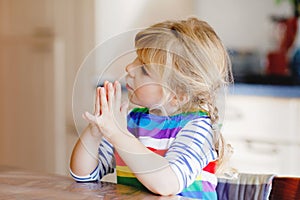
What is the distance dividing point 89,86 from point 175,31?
165 cm

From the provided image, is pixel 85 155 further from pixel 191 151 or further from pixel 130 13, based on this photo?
pixel 130 13

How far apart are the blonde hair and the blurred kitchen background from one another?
1.52 metres

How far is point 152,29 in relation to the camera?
118 centimetres

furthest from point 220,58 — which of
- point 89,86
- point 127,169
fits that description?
point 89,86

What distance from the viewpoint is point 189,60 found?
1138mm

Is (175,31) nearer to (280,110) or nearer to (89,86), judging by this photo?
(280,110)

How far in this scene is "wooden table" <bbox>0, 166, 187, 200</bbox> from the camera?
1131 millimetres

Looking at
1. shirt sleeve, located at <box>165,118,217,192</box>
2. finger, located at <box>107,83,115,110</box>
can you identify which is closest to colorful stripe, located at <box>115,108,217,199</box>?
shirt sleeve, located at <box>165,118,217,192</box>

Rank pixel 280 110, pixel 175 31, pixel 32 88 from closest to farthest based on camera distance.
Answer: pixel 175 31 < pixel 280 110 < pixel 32 88

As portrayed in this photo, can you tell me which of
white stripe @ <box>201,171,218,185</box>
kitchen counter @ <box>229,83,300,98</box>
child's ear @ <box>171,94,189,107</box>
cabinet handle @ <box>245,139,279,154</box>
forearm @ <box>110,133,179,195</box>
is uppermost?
child's ear @ <box>171,94,189,107</box>

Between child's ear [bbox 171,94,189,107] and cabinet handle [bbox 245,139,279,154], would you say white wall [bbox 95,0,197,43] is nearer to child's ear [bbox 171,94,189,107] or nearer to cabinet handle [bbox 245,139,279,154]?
cabinet handle [bbox 245,139,279,154]

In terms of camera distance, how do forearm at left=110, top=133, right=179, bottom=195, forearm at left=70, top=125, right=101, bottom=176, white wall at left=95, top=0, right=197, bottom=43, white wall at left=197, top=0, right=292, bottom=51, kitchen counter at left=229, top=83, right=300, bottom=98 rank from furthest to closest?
1. white wall at left=197, top=0, right=292, bottom=51
2. white wall at left=95, top=0, right=197, bottom=43
3. kitchen counter at left=229, top=83, right=300, bottom=98
4. forearm at left=70, top=125, right=101, bottom=176
5. forearm at left=110, top=133, right=179, bottom=195

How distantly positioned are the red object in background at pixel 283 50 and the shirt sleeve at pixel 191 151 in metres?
1.79

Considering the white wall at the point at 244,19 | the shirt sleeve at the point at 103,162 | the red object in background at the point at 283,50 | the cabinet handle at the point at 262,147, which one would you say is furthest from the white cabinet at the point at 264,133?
the shirt sleeve at the point at 103,162
